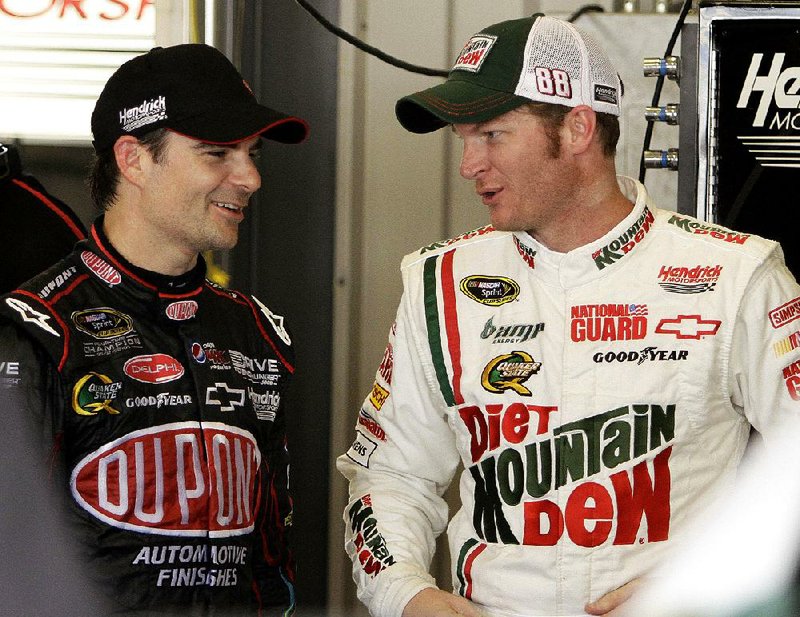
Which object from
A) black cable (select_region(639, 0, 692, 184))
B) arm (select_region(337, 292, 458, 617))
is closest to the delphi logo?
black cable (select_region(639, 0, 692, 184))

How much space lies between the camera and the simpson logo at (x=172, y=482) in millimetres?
1638

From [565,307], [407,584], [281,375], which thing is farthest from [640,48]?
[407,584]

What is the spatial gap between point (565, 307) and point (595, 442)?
21 centimetres

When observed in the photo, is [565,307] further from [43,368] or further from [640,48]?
[640,48]

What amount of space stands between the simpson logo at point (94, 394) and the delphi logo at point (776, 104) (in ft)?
3.59

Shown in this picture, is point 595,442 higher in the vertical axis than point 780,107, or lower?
lower

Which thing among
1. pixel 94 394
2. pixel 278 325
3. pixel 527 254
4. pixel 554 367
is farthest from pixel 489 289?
pixel 94 394

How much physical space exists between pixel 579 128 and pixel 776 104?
0.35 m

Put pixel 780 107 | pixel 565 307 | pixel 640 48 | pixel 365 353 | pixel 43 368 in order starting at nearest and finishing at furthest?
pixel 43 368
pixel 565 307
pixel 780 107
pixel 640 48
pixel 365 353

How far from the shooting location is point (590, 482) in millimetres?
1644

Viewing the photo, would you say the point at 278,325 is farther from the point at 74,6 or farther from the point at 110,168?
the point at 74,6

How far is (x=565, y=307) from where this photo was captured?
5.69 feet

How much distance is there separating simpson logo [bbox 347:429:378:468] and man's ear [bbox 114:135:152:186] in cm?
55

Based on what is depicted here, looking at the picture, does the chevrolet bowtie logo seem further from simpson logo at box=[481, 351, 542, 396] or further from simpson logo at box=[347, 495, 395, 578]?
simpson logo at box=[481, 351, 542, 396]
